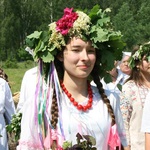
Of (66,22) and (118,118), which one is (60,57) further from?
(118,118)

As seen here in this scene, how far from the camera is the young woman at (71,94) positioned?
2992 millimetres

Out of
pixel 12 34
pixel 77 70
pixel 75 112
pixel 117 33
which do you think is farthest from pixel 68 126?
pixel 12 34

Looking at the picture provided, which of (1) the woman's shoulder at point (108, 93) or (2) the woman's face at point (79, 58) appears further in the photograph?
(1) the woman's shoulder at point (108, 93)

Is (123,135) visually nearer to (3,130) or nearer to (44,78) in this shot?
(44,78)

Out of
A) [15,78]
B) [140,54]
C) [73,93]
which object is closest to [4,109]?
[140,54]

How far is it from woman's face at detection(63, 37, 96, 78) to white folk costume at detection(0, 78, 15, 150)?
7.89 feet

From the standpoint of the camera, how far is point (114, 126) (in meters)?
3.08

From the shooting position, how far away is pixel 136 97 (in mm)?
4879

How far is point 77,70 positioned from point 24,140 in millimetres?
551

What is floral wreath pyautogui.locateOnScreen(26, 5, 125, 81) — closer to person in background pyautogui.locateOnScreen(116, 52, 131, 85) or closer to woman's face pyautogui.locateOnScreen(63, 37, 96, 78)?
woman's face pyautogui.locateOnScreen(63, 37, 96, 78)

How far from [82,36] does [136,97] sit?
1.93m

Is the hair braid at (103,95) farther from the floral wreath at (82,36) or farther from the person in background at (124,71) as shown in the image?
the person in background at (124,71)

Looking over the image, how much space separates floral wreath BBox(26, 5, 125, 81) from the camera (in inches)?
123

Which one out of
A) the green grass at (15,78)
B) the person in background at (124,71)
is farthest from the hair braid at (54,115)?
the green grass at (15,78)
